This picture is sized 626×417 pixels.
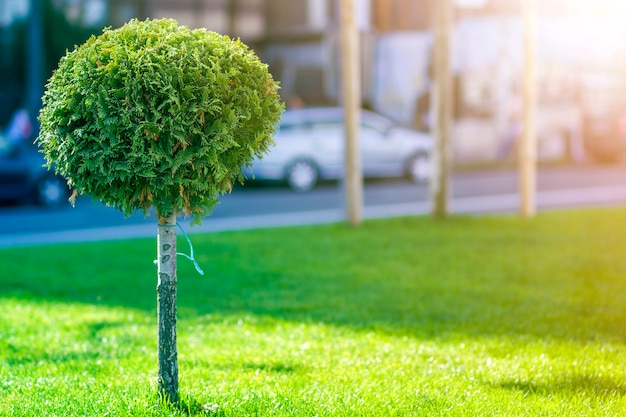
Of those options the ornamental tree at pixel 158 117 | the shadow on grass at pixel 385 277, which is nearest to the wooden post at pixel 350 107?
the shadow on grass at pixel 385 277

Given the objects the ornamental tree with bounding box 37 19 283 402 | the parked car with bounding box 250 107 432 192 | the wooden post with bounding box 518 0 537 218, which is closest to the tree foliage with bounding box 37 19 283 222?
the ornamental tree with bounding box 37 19 283 402

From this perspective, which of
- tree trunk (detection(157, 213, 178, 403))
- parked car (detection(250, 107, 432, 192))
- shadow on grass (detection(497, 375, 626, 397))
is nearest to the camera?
tree trunk (detection(157, 213, 178, 403))

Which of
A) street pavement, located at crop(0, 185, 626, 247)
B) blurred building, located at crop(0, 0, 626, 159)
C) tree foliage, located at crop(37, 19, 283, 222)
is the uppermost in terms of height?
blurred building, located at crop(0, 0, 626, 159)

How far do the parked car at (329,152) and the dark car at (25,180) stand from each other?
496 centimetres

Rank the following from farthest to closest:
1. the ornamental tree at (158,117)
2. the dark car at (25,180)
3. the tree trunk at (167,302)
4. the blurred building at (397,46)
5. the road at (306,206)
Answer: the blurred building at (397,46) → the dark car at (25,180) → the road at (306,206) → the tree trunk at (167,302) → the ornamental tree at (158,117)

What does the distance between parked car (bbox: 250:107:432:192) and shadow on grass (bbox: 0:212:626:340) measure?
322 inches

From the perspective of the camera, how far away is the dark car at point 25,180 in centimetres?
1752

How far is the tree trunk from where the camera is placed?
187 inches

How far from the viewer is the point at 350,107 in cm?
1297

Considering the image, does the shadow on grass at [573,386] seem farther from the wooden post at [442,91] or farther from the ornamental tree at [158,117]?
the wooden post at [442,91]

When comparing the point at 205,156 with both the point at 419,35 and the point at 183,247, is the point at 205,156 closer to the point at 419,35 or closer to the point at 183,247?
the point at 183,247

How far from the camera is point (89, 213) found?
16.5 m

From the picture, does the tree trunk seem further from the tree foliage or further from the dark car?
the dark car

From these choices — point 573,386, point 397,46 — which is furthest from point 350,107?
point 397,46
